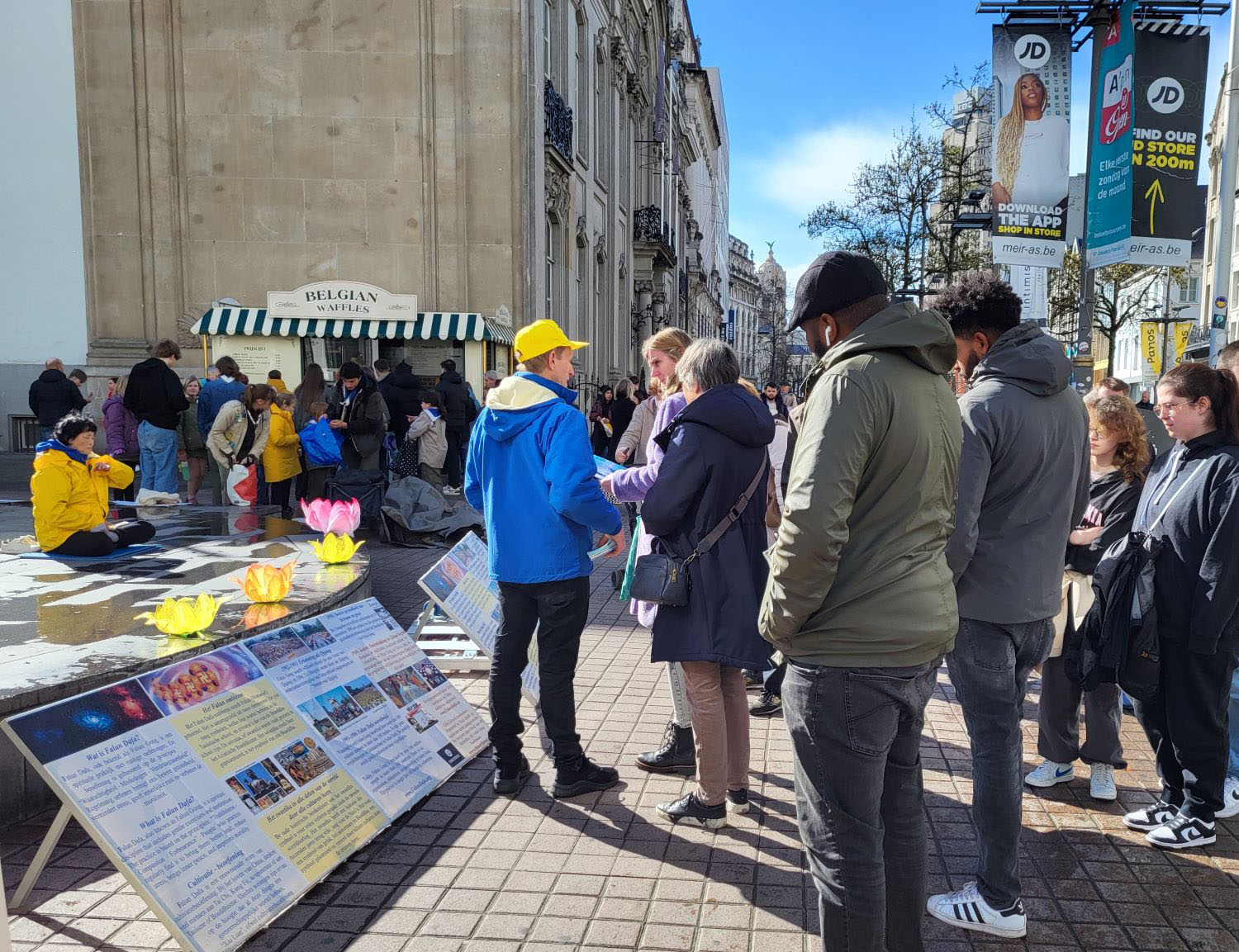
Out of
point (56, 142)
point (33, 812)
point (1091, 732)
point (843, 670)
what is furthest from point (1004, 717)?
point (56, 142)

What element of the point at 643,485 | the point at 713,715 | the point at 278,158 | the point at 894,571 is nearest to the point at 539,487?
the point at 643,485

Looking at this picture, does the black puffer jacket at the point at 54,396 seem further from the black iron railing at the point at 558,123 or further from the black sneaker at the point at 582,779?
the black sneaker at the point at 582,779

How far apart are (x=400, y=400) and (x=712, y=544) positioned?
10416 millimetres

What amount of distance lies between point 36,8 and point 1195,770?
2138cm

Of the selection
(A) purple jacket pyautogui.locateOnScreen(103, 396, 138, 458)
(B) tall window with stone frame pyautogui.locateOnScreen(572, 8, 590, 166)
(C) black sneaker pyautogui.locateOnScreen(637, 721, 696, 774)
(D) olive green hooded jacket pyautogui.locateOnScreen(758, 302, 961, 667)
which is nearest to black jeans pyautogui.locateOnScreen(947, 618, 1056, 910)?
(D) olive green hooded jacket pyautogui.locateOnScreen(758, 302, 961, 667)

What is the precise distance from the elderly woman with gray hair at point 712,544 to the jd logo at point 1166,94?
455 inches

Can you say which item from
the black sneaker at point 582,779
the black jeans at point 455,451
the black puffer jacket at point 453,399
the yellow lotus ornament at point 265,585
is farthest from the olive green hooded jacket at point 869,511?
the black puffer jacket at point 453,399

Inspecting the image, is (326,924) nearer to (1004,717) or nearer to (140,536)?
(1004,717)

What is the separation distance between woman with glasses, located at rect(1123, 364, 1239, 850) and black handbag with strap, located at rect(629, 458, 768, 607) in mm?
1710

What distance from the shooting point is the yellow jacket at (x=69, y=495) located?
23.8 feet

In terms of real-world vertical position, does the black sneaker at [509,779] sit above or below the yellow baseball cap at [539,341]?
below

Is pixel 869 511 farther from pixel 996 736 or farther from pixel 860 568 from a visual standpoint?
pixel 996 736

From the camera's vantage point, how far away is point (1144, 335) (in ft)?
102

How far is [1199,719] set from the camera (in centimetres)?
396
